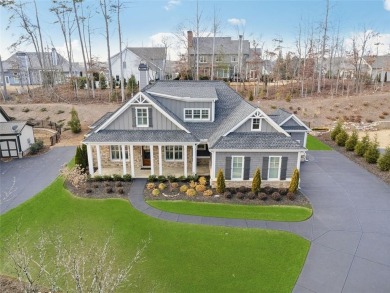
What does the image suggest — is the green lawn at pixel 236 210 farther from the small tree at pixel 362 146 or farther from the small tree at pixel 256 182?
the small tree at pixel 362 146

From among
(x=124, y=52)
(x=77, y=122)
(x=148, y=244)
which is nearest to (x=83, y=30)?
(x=124, y=52)

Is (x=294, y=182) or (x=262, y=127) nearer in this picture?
(x=294, y=182)

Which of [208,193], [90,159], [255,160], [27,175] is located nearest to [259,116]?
[255,160]

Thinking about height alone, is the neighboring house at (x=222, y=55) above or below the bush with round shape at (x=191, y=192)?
above

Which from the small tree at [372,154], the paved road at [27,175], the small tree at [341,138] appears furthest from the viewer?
the small tree at [341,138]

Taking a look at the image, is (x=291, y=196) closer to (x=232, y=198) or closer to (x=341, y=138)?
(x=232, y=198)

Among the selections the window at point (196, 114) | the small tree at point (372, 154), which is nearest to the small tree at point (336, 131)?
the small tree at point (372, 154)

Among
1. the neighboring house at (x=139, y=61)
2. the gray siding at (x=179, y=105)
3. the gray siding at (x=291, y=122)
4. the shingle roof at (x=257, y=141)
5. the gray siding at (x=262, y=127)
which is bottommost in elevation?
the shingle roof at (x=257, y=141)
